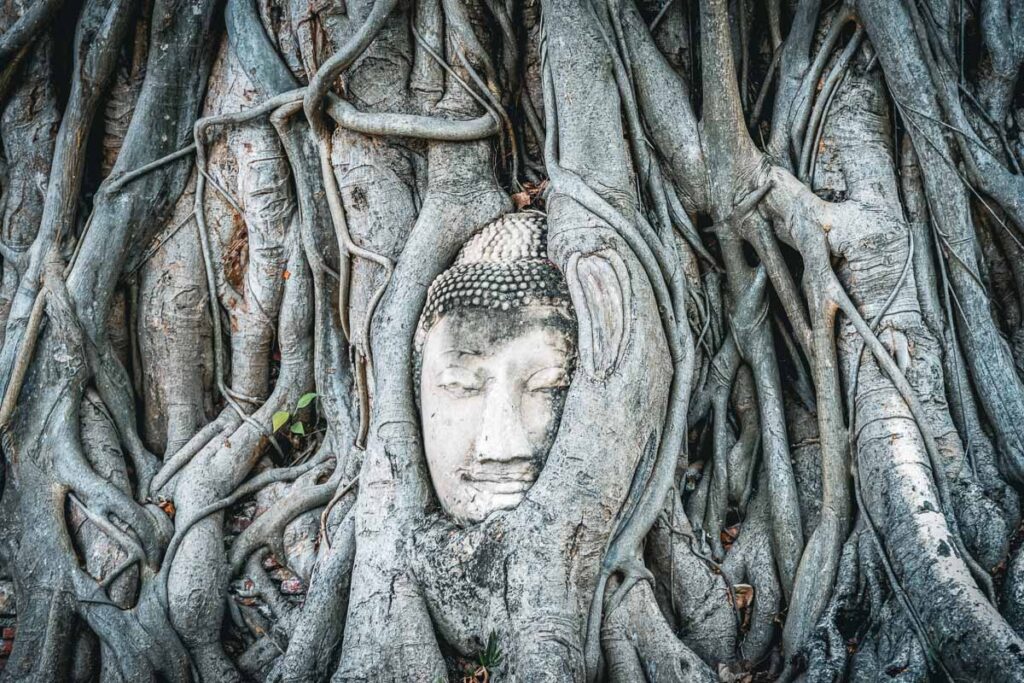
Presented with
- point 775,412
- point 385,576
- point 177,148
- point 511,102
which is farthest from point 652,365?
point 177,148

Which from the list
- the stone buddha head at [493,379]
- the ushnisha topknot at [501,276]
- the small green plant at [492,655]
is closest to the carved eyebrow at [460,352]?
the stone buddha head at [493,379]

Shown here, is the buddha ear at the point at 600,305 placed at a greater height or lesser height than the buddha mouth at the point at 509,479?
greater

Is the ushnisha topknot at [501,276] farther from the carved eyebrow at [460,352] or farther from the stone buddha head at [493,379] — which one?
the carved eyebrow at [460,352]

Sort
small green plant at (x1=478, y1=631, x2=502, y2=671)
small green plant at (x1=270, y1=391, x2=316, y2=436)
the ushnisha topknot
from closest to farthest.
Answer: small green plant at (x1=478, y1=631, x2=502, y2=671), the ushnisha topknot, small green plant at (x1=270, y1=391, x2=316, y2=436)

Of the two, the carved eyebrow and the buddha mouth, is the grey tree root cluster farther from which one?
the carved eyebrow

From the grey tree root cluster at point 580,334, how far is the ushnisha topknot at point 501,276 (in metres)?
0.09

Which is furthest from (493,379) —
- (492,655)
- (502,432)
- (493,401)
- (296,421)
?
(296,421)

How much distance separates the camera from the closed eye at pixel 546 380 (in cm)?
323

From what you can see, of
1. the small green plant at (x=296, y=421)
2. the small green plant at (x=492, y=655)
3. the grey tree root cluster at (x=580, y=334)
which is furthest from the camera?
the small green plant at (x=296, y=421)

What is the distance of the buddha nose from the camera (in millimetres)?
3145

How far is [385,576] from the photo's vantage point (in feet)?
10.5

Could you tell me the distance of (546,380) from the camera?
3.23 meters

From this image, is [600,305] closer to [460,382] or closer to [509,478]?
[460,382]

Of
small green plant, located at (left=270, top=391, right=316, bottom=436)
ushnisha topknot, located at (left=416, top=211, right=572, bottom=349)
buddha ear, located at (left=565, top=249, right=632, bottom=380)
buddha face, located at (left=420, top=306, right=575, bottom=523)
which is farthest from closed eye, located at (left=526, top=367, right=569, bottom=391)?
small green plant, located at (left=270, top=391, right=316, bottom=436)
